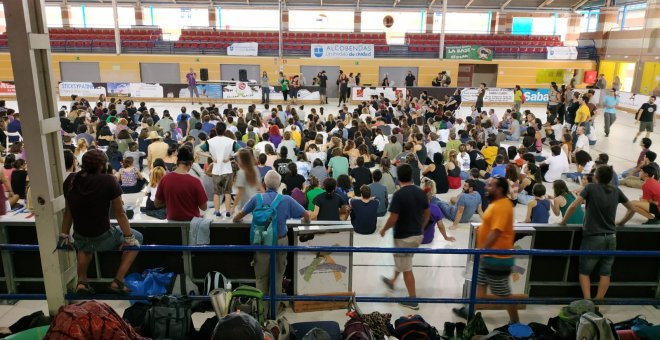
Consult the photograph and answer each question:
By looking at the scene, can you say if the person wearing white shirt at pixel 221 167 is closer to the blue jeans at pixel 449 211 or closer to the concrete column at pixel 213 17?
the blue jeans at pixel 449 211

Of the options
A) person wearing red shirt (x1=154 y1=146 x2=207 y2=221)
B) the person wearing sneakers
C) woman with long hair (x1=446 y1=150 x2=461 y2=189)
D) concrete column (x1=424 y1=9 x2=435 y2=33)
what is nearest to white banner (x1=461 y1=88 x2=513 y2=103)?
concrete column (x1=424 y1=9 x2=435 y2=33)

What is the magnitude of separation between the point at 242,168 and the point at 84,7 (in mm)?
31460

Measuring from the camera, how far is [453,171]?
10.3 meters

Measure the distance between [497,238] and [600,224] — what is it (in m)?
1.36

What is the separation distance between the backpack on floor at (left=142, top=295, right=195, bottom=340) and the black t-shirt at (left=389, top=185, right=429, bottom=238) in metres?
2.36

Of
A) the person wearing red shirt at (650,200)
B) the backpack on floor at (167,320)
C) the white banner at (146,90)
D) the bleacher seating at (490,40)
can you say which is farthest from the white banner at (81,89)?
the person wearing red shirt at (650,200)

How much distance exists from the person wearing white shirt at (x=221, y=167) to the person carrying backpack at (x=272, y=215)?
327cm

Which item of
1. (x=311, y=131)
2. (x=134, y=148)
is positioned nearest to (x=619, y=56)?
(x=311, y=131)

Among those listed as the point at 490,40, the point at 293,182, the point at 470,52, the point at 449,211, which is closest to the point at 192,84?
the point at 470,52

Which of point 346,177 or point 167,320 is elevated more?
point 346,177

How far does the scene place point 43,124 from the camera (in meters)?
4.06

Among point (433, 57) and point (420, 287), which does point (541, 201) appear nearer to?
point (420, 287)

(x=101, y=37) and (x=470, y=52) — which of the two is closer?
(x=470, y=52)

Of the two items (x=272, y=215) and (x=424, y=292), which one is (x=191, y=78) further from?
(x=424, y=292)
